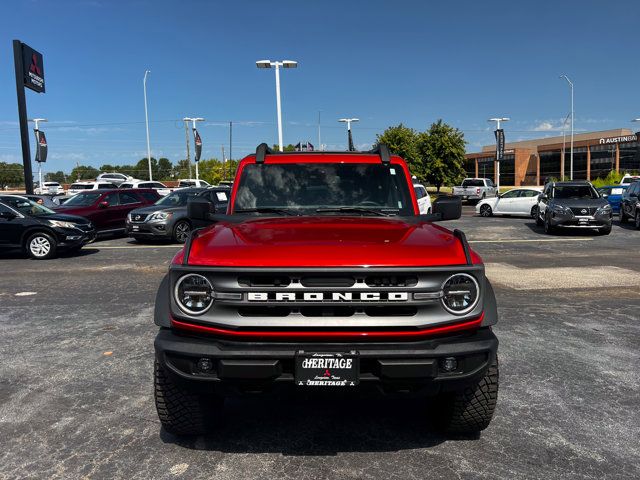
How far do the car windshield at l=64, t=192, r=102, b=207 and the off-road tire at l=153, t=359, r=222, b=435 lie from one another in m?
14.6

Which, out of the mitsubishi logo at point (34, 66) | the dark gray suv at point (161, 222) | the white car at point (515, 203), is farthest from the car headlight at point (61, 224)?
the white car at point (515, 203)

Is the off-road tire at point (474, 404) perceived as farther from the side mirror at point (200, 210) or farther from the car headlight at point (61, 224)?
the car headlight at point (61, 224)

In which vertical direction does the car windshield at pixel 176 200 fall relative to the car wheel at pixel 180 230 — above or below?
above

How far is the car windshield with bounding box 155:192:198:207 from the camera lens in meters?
15.9

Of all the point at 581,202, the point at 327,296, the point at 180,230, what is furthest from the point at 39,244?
the point at 581,202

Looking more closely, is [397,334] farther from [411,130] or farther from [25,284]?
[411,130]

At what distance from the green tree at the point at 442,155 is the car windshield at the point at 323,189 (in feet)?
145

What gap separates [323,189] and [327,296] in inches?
66.4

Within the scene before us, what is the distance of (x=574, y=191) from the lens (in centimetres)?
1780

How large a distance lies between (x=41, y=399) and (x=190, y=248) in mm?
2081

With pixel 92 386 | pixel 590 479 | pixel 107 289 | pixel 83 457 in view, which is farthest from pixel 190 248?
pixel 107 289

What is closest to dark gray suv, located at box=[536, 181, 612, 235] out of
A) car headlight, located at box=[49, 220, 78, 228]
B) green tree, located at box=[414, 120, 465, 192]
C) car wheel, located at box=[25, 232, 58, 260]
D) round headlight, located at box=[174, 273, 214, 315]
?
car headlight, located at box=[49, 220, 78, 228]

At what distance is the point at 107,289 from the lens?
853 centimetres

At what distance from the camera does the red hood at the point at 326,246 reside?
2.83 meters
